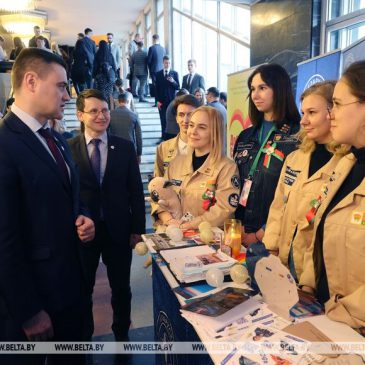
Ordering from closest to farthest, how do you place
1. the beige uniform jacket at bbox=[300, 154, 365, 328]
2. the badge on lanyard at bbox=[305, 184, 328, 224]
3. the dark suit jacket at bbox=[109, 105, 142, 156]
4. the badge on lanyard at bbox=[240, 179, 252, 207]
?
the beige uniform jacket at bbox=[300, 154, 365, 328]
the badge on lanyard at bbox=[305, 184, 328, 224]
the badge on lanyard at bbox=[240, 179, 252, 207]
the dark suit jacket at bbox=[109, 105, 142, 156]

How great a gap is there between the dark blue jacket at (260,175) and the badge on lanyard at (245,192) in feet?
0.06

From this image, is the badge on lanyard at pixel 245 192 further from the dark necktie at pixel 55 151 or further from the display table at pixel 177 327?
the dark necktie at pixel 55 151

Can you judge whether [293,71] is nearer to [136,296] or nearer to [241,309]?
[136,296]

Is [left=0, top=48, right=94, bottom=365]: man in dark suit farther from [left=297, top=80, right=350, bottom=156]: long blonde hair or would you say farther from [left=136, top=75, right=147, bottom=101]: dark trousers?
[left=136, top=75, right=147, bottom=101]: dark trousers

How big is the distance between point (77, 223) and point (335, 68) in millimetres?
2400

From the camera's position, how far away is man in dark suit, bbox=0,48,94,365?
4.00 feet

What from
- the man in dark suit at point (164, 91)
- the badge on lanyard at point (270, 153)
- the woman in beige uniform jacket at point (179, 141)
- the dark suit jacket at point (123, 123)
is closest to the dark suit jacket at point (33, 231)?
the badge on lanyard at point (270, 153)

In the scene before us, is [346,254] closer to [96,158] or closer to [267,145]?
[267,145]

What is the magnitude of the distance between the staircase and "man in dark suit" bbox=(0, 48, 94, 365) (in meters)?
4.93

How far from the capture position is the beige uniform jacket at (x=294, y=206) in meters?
1.53

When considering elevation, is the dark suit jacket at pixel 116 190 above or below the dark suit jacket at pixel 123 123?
below

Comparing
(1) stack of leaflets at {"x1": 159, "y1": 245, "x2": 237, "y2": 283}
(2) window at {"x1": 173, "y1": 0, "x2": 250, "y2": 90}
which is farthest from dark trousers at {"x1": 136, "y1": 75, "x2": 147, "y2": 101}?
(1) stack of leaflets at {"x1": 159, "y1": 245, "x2": 237, "y2": 283}

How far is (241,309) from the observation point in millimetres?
1146

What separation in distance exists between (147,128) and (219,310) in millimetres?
7436
